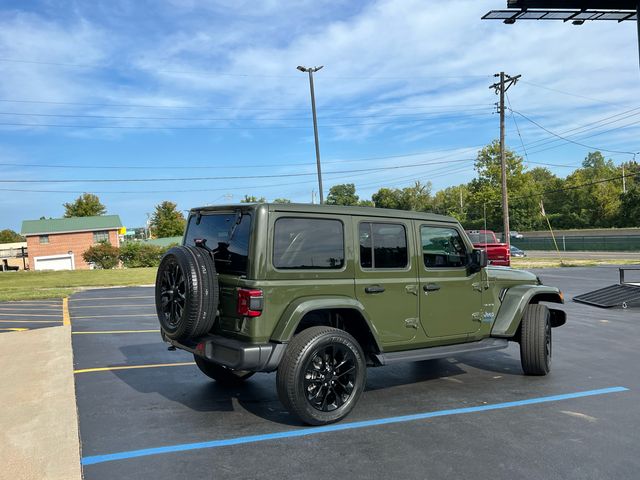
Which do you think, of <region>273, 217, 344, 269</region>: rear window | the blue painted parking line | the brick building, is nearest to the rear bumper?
the blue painted parking line

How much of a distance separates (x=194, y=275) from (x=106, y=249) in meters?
42.0

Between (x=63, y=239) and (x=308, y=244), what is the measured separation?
56.4 meters

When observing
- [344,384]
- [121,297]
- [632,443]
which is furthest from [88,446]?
[121,297]

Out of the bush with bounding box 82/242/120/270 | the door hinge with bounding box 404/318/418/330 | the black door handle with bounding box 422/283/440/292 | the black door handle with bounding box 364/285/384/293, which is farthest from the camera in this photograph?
the bush with bounding box 82/242/120/270

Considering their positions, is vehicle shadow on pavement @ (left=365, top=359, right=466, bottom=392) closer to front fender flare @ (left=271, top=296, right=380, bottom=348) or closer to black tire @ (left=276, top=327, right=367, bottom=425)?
black tire @ (left=276, top=327, right=367, bottom=425)

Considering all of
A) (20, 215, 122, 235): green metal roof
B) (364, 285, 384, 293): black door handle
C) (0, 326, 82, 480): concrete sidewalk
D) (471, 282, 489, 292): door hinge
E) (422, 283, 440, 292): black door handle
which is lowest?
(0, 326, 82, 480): concrete sidewalk

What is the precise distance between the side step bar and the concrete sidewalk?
107 inches

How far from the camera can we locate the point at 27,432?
4531mm

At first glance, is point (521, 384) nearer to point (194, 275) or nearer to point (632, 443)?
point (632, 443)

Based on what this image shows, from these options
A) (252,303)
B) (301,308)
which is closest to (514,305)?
(301,308)

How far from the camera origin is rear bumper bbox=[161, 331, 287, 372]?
168 inches

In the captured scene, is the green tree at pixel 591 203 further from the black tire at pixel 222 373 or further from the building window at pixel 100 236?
the black tire at pixel 222 373

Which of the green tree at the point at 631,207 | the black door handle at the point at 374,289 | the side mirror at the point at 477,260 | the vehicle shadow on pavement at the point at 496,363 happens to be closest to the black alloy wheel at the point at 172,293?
the black door handle at the point at 374,289

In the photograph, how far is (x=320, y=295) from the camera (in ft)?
15.4
